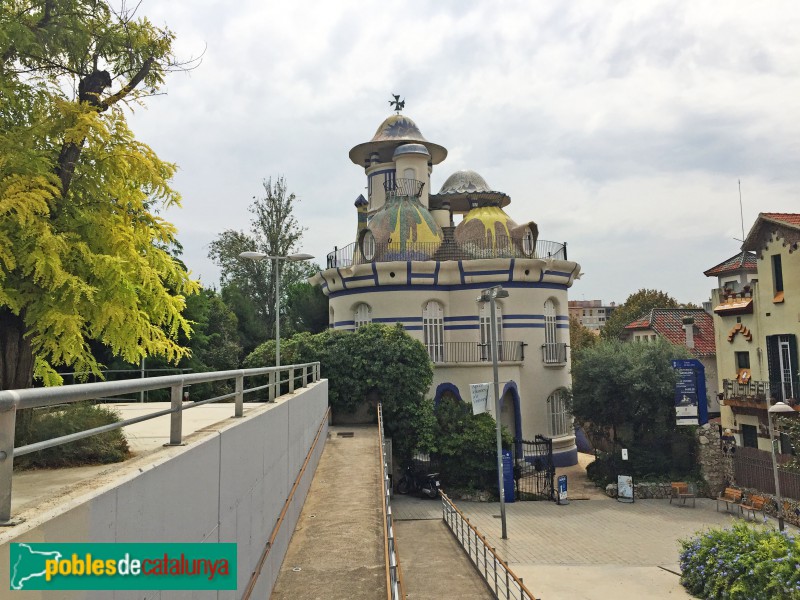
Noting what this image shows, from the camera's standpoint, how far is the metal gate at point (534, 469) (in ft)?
76.7

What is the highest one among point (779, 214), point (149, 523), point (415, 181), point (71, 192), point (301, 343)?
point (415, 181)

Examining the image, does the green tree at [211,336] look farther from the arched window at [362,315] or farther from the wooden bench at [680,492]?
the wooden bench at [680,492]

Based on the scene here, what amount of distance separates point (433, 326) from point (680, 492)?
490 inches

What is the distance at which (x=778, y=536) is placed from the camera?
1272 cm

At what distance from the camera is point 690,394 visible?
24.2 m

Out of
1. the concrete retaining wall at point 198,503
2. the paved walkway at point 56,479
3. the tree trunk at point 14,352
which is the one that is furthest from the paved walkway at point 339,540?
the tree trunk at point 14,352

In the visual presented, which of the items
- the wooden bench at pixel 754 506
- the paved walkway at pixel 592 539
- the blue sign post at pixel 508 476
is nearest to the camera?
the paved walkway at pixel 592 539

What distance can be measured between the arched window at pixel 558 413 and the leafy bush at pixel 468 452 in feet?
18.6

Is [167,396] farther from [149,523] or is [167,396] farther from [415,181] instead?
[149,523]

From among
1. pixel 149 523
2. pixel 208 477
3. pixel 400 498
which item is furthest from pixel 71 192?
pixel 400 498

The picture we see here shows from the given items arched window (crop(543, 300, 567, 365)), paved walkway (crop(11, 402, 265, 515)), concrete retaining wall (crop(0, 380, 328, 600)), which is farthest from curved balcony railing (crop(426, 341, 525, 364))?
paved walkway (crop(11, 402, 265, 515))

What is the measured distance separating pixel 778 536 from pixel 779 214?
1591cm

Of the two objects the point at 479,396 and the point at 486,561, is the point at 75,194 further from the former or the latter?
the point at 479,396

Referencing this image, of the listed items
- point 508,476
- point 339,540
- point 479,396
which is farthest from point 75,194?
point 508,476
